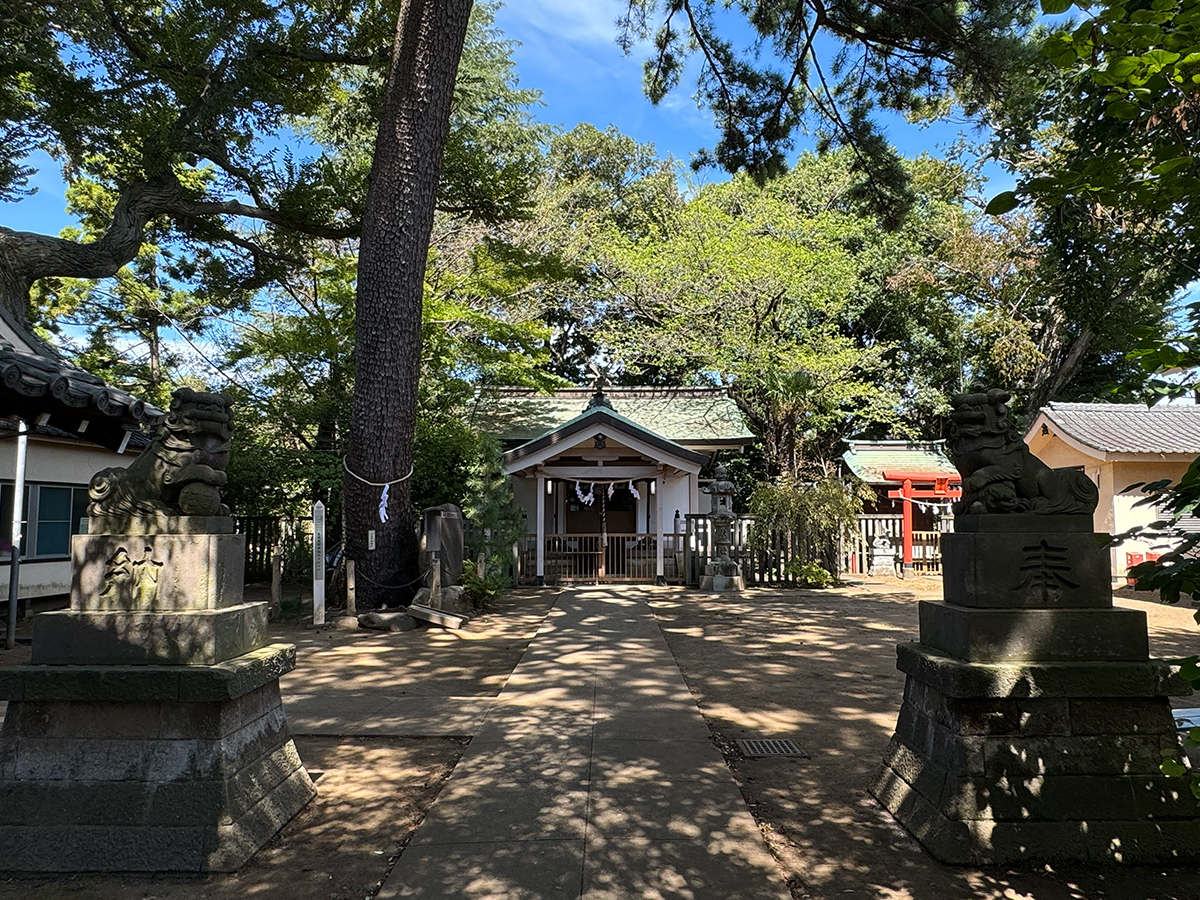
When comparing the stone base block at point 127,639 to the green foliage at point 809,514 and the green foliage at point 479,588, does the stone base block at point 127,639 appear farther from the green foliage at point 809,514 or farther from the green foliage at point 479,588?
the green foliage at point 809,514

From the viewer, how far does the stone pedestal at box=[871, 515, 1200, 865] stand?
3246 millimetres

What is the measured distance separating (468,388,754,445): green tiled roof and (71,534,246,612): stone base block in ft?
53.2

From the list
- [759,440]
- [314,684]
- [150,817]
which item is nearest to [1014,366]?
[759,440]

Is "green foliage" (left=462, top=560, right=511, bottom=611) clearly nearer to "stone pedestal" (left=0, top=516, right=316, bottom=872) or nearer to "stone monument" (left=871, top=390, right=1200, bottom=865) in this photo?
"stone pedestal" (left=0, top=516, right=316, bottom=872)

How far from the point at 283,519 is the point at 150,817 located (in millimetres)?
13571

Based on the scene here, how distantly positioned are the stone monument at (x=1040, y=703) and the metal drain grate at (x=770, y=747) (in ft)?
4.26

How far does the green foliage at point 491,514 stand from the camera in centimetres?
1388

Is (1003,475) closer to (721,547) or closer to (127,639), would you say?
(127,639)

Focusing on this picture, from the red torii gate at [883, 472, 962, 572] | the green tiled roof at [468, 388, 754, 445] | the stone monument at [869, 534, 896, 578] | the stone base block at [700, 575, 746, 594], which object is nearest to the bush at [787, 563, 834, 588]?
the stone base block at [700, 575, 746, 594]

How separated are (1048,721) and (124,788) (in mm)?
4424

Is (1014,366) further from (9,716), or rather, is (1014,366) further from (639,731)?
(9,716)

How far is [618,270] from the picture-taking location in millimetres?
23000

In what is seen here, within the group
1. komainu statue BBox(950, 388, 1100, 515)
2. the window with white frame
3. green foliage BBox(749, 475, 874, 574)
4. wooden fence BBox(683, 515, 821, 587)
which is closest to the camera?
komainu statue BBox(950, 388, 1100, 515)

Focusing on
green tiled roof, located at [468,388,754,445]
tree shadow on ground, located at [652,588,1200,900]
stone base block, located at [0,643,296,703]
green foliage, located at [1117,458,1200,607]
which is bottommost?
tree shadow on ground, located at [652,588,1200,900]
